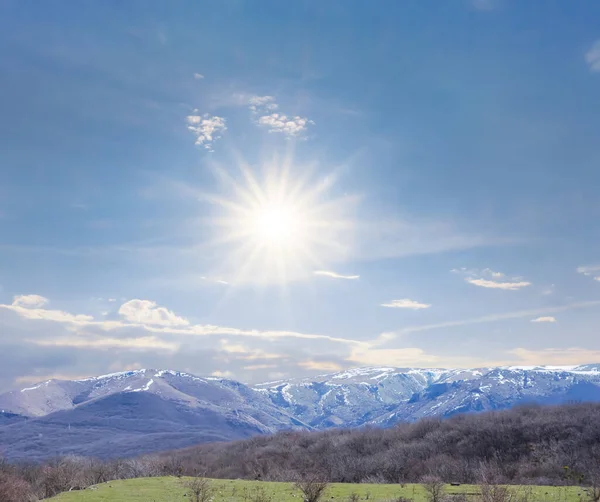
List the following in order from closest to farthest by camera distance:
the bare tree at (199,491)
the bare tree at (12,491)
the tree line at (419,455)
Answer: the bare tree at (199,491) → the bare tree at (12,491) → the tree line at (419,455)

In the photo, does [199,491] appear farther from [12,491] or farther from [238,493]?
[12,491]

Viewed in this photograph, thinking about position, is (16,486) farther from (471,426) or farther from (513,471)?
(471,426)

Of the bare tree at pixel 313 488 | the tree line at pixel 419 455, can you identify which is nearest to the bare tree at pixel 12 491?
the tree line at pixel 419 455

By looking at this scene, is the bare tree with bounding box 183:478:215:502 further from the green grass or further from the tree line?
the tree line

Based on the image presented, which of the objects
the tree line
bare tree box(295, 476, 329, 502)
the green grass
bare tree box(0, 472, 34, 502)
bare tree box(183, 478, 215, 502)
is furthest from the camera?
the tree line

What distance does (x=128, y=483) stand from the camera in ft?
158

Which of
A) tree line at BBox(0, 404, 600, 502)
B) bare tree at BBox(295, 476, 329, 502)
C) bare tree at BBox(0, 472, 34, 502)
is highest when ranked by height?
bare tree at BBox(295, 476, 329, 502)

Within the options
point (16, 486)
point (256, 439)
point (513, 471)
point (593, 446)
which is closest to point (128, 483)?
point (16, 486)

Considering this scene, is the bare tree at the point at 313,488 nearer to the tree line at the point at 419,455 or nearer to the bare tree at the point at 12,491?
the bare tree at the point at 12,491

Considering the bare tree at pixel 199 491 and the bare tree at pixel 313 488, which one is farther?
the bare tree at pixel 199 491

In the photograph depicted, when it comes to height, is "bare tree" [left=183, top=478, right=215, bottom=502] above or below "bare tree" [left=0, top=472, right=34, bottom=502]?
above

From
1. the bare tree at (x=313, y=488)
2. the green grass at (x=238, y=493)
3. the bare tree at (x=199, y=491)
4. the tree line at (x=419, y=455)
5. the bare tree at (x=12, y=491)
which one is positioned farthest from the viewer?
the tree line at (x=419, y=455)

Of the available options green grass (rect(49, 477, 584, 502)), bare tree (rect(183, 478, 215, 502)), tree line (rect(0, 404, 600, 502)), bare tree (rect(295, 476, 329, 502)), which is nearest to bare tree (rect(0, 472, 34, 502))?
tree line (rect(0, 404, 600, 502))

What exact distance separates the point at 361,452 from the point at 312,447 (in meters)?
19.3
